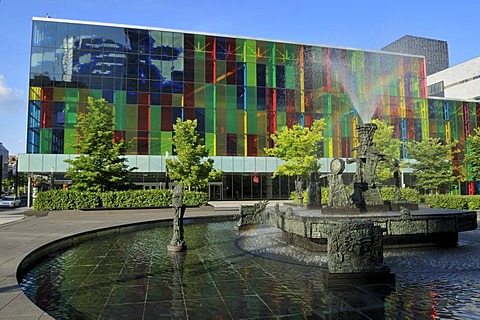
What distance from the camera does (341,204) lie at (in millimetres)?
12312

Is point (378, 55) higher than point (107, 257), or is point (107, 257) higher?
point (378, 55)

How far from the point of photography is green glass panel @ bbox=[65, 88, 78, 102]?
42781 millimetres

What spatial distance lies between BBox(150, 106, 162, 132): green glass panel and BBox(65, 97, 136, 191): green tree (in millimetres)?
14253

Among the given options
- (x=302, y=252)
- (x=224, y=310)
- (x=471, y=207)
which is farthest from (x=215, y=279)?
(x=471, y=207)

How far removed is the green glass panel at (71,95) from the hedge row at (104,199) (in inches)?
791

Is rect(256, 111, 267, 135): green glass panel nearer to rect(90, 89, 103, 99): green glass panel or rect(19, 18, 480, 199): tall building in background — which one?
rect(19, 18, 480, 199): tall building in background

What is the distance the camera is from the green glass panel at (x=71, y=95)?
1684 inches

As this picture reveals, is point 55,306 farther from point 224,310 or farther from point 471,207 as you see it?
point 471,207

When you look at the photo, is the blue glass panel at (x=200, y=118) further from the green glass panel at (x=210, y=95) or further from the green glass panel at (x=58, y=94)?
the green glass panel at (x=58, y=94)

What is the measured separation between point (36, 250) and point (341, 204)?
31.1 ft

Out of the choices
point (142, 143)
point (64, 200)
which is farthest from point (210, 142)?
point (64, 200)

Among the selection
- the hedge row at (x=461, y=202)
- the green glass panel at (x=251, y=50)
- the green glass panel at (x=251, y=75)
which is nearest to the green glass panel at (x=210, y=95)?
the green glass panel at (x=251, y=75)

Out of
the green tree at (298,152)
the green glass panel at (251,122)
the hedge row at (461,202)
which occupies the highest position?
the green glass panel at (251,122)

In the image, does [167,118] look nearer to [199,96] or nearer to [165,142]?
[165,142]
